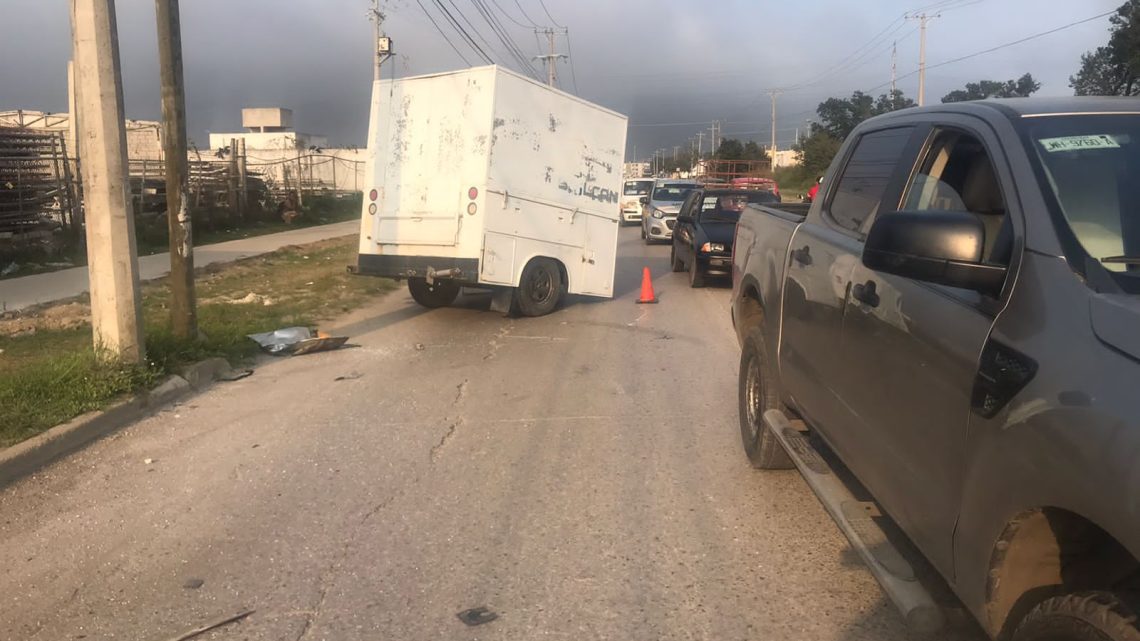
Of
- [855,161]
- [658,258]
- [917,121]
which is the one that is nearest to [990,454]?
[917,121]

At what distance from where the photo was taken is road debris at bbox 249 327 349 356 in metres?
10.1

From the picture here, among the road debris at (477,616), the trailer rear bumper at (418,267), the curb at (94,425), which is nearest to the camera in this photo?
the road debris at (477,616)

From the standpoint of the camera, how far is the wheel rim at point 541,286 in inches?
486

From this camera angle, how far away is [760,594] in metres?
4.07

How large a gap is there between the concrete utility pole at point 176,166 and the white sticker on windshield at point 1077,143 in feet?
26.6

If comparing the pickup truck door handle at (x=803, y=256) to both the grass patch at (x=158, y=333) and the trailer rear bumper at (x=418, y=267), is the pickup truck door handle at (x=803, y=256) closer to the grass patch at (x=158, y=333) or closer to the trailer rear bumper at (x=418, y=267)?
the grass patch at (x=158, y=333)

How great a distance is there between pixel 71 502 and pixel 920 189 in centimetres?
497

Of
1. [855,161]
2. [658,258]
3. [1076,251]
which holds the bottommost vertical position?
[658,258]

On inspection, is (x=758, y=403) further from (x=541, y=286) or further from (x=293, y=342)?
(x=541, y=286)

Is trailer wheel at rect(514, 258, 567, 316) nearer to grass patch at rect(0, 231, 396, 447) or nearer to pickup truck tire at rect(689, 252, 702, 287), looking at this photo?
grass patch at rect(0, 231, 396, 447)

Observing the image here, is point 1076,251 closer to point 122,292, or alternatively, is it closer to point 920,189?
point 920,189

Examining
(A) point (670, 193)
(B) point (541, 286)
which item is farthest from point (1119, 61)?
(B) point (541, 286)

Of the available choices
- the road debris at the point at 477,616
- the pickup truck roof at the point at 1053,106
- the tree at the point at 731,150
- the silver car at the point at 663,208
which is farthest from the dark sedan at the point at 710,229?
the tree at the point at 731,150

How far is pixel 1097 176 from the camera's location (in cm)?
291
